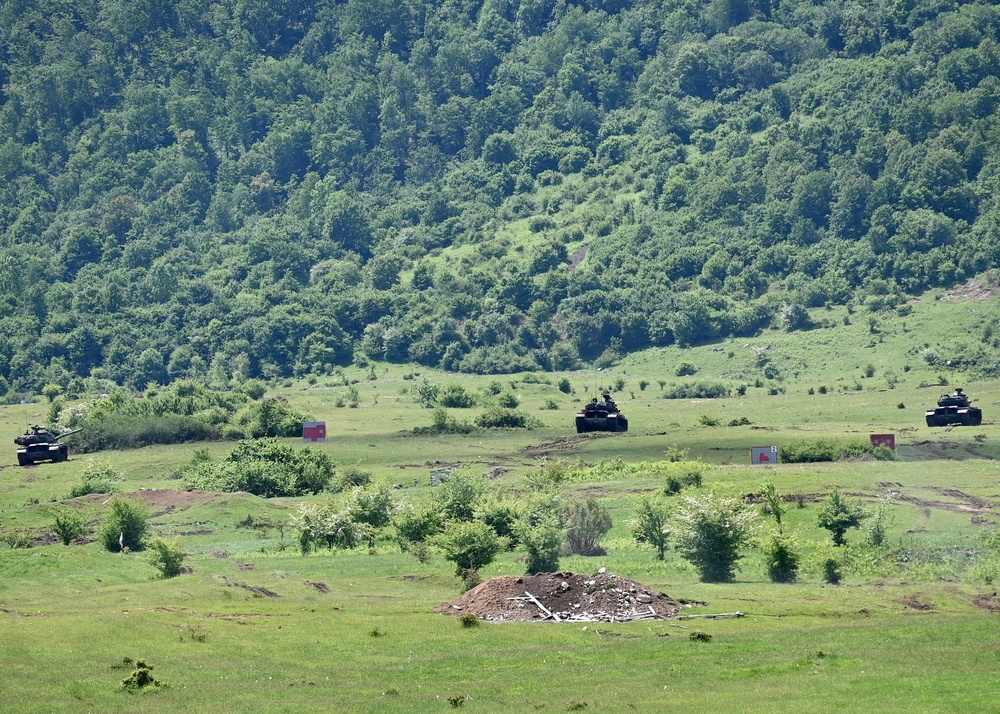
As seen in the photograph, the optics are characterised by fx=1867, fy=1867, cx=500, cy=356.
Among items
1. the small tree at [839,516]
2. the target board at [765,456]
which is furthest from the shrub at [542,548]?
the target board at [765,456]

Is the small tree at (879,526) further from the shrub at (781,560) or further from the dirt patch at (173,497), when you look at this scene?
the dirt patch at (173,497)

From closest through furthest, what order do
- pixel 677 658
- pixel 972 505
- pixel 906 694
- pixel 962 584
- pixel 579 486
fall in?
1. pixel 906 694
2. pixel 677 658
3. pixel 962 584
4. pixel 972 505
5. pixel 579 486

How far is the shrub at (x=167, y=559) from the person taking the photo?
81.1 m

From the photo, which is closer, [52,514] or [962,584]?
[962,584]

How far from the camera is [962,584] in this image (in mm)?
75125

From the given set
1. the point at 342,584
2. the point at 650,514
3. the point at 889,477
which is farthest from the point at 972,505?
the point at 342,584

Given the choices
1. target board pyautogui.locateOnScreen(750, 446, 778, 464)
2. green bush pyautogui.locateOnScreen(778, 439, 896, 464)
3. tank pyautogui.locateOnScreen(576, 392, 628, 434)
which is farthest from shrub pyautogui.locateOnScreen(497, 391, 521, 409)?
green bush pyautogui.locateOnScreen(778, 439, 896, 464)

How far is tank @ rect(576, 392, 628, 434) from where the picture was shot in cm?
14850

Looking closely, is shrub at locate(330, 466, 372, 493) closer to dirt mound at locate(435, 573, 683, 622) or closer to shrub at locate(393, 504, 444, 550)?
shrub at locate(393, 504, 444, 550)

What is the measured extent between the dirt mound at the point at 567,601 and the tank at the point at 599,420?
3091 inches

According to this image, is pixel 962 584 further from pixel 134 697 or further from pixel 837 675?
pixel 134 697

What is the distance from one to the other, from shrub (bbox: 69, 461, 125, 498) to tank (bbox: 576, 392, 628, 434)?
1485 inches

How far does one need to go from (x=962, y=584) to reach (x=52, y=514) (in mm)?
51722

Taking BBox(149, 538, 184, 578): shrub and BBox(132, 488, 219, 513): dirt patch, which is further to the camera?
BBox(132, 488, 219, 513): dirt patch
